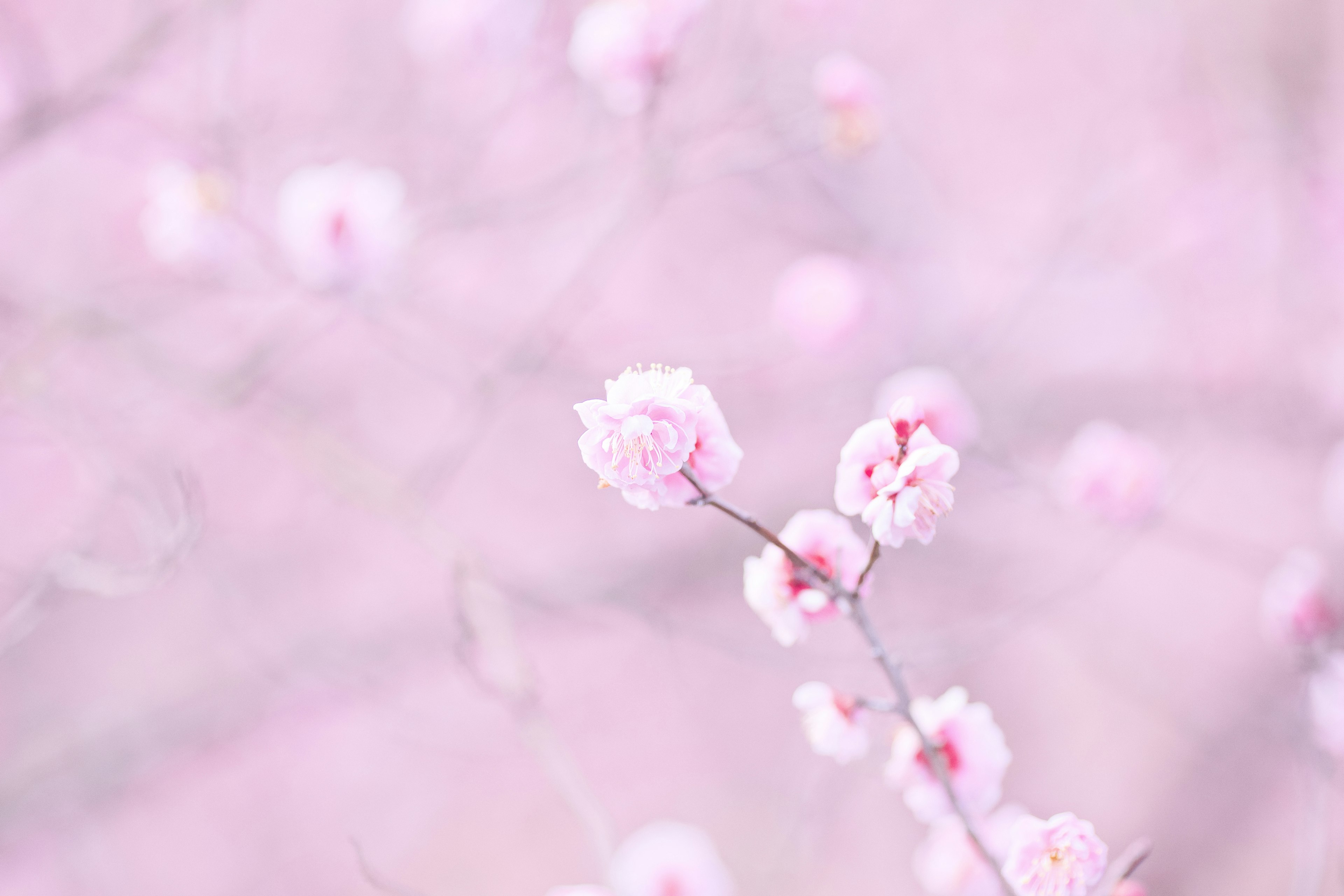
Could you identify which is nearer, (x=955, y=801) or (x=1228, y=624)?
(x=955, y=801)

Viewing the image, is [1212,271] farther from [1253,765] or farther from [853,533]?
[853,533]

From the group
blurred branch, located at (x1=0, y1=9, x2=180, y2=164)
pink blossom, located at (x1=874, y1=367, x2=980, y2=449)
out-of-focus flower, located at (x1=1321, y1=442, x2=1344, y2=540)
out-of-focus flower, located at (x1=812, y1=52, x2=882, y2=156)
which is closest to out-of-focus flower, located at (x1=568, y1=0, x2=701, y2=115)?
out-of-focus flower, located at (x1=812, y1=52, x2=882, y2=156)

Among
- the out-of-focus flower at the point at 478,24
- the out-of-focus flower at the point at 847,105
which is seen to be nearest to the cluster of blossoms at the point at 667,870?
the out-of-focus flower at the point at 847,105

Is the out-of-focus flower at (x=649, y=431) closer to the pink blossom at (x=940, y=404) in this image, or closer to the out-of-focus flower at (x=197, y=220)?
the pink blossom at (x=940, y=404)

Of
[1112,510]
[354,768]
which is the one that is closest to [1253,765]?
[1112,510]

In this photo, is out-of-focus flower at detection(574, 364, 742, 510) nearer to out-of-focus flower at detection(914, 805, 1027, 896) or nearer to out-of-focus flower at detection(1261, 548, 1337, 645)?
out-of-focus flower at detection(914, 805, 1027, 896)

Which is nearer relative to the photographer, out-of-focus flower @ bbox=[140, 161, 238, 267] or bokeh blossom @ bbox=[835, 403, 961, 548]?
bokeh blossom @ bbox=[835, 403, 961, 548]
